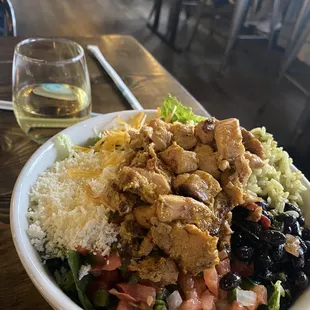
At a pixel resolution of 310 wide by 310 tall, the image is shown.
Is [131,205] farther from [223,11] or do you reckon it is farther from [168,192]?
[223,11]

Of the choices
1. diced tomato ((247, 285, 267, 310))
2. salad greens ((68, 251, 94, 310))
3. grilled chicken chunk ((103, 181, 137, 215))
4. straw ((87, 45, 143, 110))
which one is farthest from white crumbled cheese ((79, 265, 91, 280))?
straw ((87, 45, 143, 110))

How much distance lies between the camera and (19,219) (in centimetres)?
95

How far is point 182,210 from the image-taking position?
88cm

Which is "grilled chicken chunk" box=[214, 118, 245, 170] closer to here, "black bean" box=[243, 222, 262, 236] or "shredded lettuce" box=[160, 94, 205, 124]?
"black bean" box=[243, 222, 262, 236]

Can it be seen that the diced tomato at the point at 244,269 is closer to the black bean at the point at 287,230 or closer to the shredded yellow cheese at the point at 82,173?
the black bean at the point at 287,230

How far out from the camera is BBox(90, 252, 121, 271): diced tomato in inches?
35.6

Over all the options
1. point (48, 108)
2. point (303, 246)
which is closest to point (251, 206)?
point (303, 246)

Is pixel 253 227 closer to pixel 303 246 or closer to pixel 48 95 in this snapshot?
pixel 303 246

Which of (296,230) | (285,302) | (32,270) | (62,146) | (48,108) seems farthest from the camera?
(48,108)

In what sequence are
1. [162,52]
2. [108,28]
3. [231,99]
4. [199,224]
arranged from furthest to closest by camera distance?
[108,28], [162,52], [231,99], [199,224]

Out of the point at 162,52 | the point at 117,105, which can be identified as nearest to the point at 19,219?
the point at 117,105

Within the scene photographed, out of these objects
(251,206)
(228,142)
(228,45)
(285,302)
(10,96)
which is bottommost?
(228,45)

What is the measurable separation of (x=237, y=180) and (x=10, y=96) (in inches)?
38.4

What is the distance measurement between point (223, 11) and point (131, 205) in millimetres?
4736
